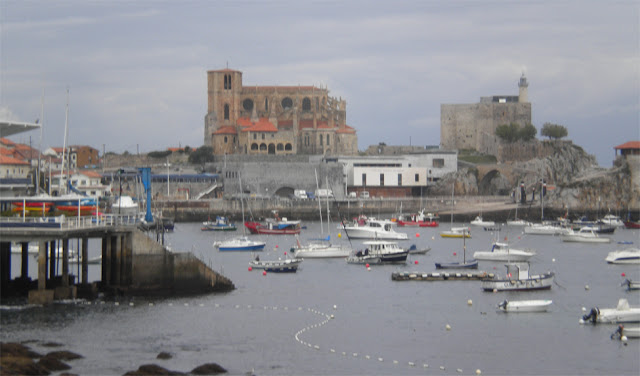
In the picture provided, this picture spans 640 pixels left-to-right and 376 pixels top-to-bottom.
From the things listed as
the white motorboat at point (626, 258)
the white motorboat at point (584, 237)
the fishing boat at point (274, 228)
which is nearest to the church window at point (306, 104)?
the fishing boat at point (274, 228)

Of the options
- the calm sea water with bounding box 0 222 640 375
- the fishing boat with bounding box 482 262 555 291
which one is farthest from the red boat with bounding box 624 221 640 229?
the fishing boat with bounding box 482 262 555 291

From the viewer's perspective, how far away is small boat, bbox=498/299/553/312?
139ft

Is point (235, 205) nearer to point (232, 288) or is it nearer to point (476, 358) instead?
point (232, 288)

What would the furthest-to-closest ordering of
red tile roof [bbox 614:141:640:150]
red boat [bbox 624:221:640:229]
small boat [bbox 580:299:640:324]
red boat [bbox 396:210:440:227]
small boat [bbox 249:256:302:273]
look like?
red tile roof [bbox 614:141:640:150] → red boat [bbox 396:210:440:227] → red boat [bbox 624:221:640:229] → small boat [bbox 249:256:302:273] → small boat [bbox 580:299:640:324]

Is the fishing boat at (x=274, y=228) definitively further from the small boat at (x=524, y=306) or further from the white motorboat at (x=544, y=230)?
the small boat at (x=524, y=306)

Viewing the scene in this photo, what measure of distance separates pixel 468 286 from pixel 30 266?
24263mm

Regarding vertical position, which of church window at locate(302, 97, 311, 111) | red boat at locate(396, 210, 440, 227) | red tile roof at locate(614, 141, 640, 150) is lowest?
red boat at locate(396, 210, 440, 227)

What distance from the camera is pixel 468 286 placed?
167 ft

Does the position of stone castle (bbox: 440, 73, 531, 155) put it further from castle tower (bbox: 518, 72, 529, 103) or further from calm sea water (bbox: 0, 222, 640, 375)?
calm sea water (bbox: 0, 222, 640, 375)

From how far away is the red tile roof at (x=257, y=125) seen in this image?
129 metres

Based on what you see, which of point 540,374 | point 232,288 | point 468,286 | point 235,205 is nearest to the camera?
point 540,374

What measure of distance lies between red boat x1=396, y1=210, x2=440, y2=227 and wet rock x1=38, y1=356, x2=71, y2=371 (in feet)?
243

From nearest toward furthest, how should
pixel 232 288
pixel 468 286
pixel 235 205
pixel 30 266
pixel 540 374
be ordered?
pixel 540 374 < pixel 232 288 < pixel 468 286 < pixel 30 266 < pixel 235 205

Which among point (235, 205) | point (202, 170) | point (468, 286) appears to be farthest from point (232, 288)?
point (202, 170)
